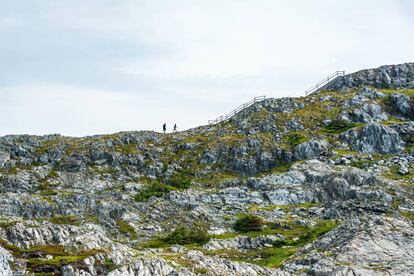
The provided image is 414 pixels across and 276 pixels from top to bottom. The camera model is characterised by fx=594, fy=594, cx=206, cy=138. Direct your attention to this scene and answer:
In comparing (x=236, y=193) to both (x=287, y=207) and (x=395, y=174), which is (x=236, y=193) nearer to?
(x=287, y=207)

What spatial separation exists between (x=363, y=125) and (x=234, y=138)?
24386 millimetres

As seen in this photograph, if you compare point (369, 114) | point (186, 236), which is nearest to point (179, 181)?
point (186, 236)

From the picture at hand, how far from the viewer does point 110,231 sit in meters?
78.8

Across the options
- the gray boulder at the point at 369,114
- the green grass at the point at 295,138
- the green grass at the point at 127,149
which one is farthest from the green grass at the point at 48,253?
the gray boulder at the point at 369,114

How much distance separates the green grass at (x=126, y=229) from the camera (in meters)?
78.6

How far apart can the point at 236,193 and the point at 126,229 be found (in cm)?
2132

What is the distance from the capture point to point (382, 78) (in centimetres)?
13262

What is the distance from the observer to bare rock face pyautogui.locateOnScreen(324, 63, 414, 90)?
132 metres

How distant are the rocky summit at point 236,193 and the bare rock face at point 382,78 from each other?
265 millimetres

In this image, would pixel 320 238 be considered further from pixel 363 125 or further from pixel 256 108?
pixel 256 108

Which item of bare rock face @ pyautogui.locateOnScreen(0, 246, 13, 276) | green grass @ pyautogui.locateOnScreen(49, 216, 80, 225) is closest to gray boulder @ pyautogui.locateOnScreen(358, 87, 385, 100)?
green grass @ pyautogui.locateOnScreen(49, 216, 80, 225)

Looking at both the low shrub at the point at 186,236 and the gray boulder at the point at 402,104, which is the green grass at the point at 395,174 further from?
the low shrub at the point at 186,236

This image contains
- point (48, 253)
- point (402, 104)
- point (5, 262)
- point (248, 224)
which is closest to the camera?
point (5, 262)

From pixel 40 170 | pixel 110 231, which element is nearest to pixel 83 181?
pixel 40 170
